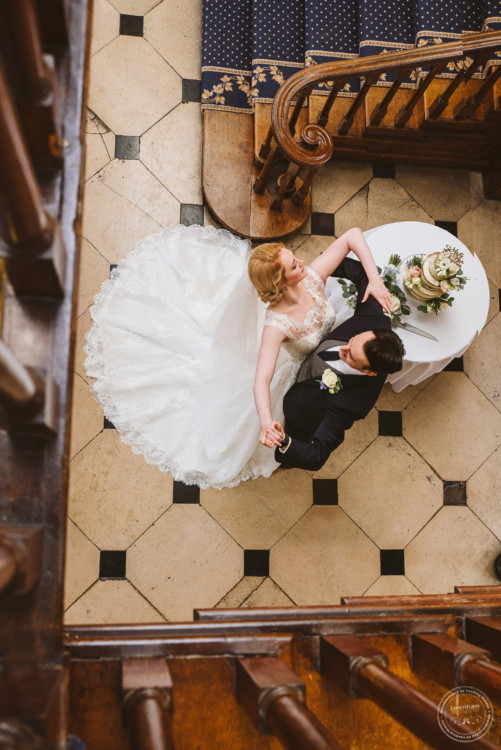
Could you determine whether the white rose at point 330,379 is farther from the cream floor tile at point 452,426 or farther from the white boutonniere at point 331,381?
the cream floor tile at point 452,426

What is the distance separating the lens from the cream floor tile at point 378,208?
3934mm

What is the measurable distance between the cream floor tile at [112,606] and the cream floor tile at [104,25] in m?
3.42

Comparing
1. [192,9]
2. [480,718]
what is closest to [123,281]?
[192,9]

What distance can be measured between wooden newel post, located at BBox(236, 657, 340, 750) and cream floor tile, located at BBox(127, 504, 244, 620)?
205 cm

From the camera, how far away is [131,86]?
3.79 metres

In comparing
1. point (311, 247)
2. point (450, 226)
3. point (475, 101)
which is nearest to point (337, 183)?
point (311, 247)

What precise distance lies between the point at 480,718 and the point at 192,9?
4.30m

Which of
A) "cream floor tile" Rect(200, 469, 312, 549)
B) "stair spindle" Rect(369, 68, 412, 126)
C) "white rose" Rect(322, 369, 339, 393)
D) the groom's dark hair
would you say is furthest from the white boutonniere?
"stair spindle" Rect(369, 68, 412, 126)

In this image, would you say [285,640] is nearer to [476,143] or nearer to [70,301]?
[70,301]

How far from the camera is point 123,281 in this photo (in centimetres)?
337

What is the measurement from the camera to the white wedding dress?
3.12 metres

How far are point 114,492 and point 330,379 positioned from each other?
5.09 feet

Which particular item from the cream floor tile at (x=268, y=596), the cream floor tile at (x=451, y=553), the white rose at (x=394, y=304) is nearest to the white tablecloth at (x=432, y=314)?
the white rose at (x=394, y=304)

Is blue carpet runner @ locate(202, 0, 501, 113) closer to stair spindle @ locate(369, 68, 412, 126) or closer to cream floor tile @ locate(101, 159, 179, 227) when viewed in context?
stair spindle @ locate(369, 68, 412, 126)
